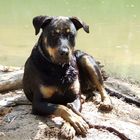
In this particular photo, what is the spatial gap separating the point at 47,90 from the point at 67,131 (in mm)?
763

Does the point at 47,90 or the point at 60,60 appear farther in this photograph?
the point at 47,90

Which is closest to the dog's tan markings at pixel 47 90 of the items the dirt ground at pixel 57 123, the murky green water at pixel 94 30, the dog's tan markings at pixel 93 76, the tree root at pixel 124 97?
the dirt ground at pixel 57 123

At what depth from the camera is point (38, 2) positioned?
19234 mm

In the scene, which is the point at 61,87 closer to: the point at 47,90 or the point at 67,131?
the point at 47,90

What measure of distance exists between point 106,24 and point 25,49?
3768mm

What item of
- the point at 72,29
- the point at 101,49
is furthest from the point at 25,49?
the point at 72,29

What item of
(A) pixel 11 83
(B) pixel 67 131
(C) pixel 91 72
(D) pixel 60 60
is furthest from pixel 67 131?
(A) pixel 11 83

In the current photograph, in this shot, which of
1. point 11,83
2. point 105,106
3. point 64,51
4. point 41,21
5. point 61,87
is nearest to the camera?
point 64,51

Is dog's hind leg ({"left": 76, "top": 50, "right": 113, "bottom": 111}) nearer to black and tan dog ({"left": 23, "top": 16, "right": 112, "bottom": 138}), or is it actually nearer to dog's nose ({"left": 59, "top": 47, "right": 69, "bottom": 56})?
black and tan dog ({"left": 23, "top": 16, "right": 112, "bottom": 138})

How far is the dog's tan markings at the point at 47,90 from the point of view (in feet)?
20.0

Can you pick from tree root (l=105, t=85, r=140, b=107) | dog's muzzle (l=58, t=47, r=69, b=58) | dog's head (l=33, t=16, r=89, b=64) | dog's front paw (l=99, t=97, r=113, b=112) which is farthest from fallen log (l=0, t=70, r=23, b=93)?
dog's muzzle (l=58, t=47, r=69, b=58)

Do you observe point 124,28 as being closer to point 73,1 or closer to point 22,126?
point 73,1

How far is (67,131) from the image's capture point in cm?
555

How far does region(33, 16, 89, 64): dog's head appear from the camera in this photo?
5.84m
